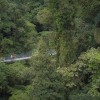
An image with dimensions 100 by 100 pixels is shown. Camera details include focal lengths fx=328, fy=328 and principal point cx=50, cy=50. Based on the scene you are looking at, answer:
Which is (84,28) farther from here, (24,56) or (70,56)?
(24,56)

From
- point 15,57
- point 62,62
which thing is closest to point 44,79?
point 62,62

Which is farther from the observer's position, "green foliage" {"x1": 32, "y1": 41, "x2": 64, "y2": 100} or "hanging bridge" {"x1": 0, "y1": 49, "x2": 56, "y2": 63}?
"hanging bridge" {"x1": 0, "y1": 49, "x2": 56, "y2": 63}

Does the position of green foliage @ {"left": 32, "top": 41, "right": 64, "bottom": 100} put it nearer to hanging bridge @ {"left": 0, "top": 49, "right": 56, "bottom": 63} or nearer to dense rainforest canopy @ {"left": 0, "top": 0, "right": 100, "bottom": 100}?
dense rainforest canopy @ {"left": 0, "top": 0, "right": 100, "bottom": 100}

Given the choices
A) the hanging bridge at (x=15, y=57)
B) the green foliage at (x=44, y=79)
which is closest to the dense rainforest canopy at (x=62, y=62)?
the green foliage at (x=44, y=79)

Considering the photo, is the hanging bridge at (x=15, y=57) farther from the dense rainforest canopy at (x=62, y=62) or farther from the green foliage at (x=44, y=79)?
the green foliage at (x=44, y=79)

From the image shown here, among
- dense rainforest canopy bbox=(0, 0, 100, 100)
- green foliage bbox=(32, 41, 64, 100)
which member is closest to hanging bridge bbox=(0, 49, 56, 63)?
dense rainforest canopy bbox=(0, 0, 100, 100)

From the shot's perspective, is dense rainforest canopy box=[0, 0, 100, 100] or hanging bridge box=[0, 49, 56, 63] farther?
hanging bridge box=[0, 49, 56, 63]

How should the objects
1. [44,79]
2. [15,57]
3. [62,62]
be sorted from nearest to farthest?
[44,79]
[62,62]
[15,57]

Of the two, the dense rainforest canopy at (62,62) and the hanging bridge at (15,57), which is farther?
the hanging bridge at (15,57)

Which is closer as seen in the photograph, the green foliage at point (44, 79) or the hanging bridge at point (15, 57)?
Answer: the green foliage at point (44, 79)

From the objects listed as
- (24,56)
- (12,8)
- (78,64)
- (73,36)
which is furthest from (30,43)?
(78,64)

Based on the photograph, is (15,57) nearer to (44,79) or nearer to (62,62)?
(62,62)
